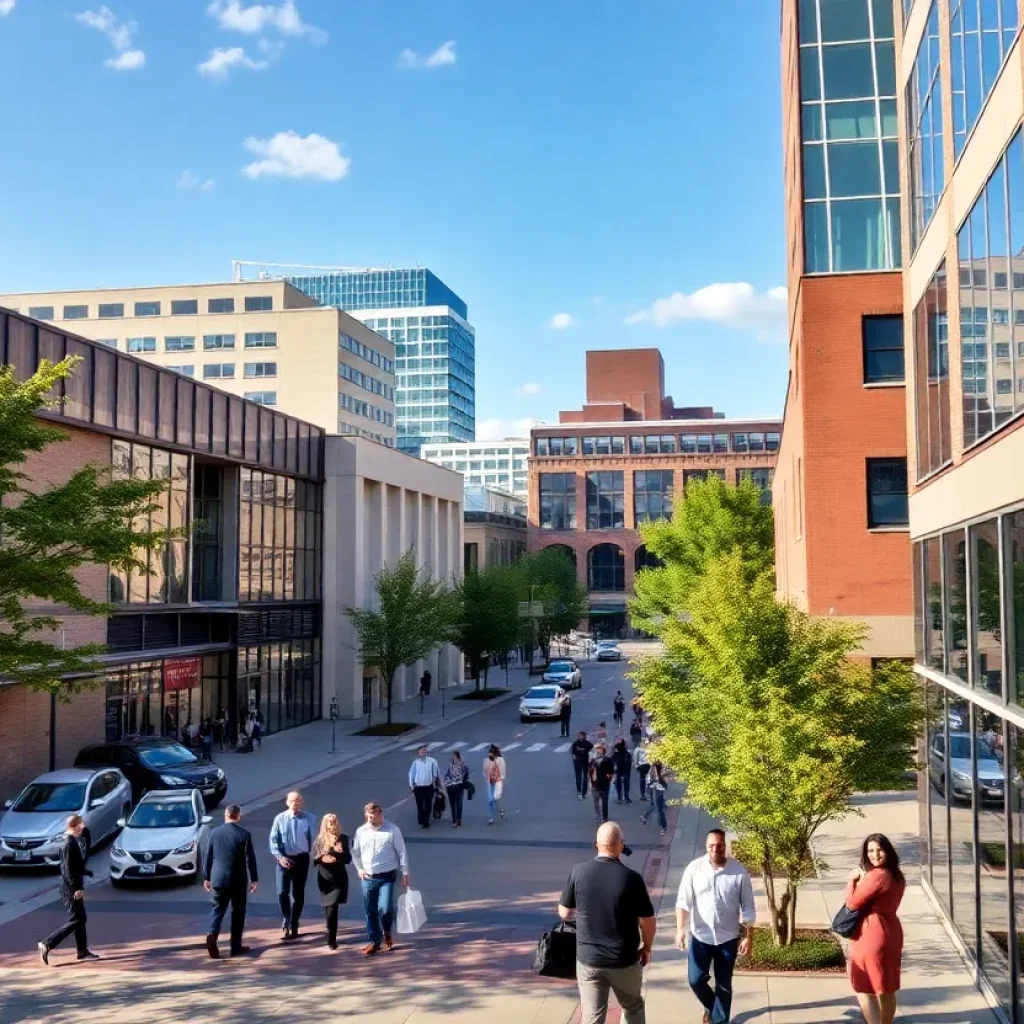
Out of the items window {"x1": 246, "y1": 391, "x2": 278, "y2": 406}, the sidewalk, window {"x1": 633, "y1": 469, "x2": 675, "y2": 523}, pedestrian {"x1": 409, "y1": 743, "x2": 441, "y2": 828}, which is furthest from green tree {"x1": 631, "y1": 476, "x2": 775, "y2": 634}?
window {"x1": 633, "y1": 469, "x2": 675, "y2": 523}

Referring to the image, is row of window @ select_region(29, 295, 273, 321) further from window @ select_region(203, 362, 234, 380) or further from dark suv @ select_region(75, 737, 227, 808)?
dark suv @ select_region(75, 737, 227, 808)

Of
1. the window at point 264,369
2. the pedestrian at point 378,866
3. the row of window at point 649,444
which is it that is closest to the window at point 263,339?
the window at point 264,369

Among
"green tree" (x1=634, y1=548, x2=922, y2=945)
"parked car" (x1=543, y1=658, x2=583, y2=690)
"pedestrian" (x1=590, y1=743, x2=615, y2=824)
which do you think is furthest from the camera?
"parked car" (x1=543, y1=658, x2=583, y2=690)

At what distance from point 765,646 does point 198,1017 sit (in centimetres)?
735

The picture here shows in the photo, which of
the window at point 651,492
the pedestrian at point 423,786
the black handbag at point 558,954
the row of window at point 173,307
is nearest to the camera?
the black handbag at point 558,954

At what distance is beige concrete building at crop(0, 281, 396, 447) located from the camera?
75.2 metres

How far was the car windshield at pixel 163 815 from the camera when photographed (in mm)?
17766

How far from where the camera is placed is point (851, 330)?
24047mm

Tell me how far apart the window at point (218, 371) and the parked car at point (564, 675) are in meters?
32.4

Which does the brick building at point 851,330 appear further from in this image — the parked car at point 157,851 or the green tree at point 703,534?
the green tree at point 703,534

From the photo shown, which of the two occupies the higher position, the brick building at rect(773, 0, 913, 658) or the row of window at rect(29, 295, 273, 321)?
the row of window at rect(29, 295, 273, 321)

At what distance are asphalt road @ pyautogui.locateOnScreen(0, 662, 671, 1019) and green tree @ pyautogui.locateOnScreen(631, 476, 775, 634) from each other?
1061 inches

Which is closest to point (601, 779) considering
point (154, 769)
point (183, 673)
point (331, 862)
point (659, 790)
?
point (659, 790)

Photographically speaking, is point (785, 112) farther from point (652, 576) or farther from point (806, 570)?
point (652, 576)
